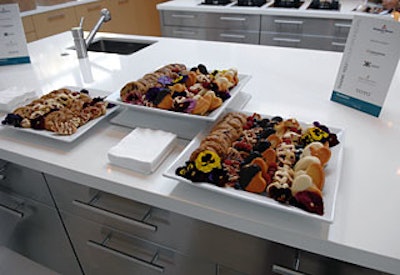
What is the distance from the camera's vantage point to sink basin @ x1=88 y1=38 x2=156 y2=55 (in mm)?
1825

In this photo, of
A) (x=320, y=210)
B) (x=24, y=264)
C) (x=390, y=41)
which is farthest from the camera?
(x=24, y=264)

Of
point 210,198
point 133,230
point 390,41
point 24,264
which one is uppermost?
point 390,41

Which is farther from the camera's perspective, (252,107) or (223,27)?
(223,27)

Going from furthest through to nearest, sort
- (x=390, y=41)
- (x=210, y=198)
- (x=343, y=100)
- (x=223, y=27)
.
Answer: (x=223, y=27) → (x=343, y=100) → (x=390, y=41) → (x=210, y=198)

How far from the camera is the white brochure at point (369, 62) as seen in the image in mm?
843

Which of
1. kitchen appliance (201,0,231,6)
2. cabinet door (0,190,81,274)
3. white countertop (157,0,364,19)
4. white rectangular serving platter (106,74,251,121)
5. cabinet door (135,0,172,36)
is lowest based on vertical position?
cabinet door (0,190,81,274)

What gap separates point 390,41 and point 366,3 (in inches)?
77.7

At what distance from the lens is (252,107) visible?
39.6 inches

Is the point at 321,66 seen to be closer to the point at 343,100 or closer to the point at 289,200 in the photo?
the point at 343,100

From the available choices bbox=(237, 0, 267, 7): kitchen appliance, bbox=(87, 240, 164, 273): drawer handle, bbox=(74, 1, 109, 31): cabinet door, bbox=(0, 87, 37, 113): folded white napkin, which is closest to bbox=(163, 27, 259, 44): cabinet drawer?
bbox=(237, 0, 267, 7): kitchen appliance

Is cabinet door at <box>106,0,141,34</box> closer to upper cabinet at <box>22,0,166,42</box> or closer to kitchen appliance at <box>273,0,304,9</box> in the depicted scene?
upper cabinet at <box>22,0,166,42</box>

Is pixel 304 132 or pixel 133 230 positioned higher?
pixel 304 132

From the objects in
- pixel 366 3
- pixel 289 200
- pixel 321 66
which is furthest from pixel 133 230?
pixel 366 3

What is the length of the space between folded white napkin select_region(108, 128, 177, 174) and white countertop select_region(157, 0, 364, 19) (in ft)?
6.63
